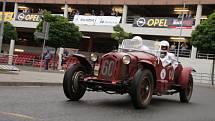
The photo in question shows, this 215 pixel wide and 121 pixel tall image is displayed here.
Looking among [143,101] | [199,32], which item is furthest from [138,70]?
[199,32]

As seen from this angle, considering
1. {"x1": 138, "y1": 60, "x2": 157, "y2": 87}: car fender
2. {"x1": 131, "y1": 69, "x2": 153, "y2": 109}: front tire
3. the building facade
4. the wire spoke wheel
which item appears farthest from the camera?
the building facade

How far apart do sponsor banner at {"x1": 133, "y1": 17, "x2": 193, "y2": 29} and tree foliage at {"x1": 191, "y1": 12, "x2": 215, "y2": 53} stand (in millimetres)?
7913

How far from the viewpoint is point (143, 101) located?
1102 cm

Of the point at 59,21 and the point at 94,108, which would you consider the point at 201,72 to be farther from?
the point at 94,108

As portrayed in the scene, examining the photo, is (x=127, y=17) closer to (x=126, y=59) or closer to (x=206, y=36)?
(x=206, y=36)

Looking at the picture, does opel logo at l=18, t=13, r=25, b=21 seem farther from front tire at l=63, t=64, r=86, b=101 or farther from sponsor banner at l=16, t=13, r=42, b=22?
front tire at l=63, t=64, r=86, b=101

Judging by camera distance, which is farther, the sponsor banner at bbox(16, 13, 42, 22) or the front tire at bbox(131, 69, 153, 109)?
the sponsor banner at bbox(16, 13, 42, 22)

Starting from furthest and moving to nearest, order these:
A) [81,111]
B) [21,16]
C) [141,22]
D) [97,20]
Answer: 1. [21,16]
2. [97,20]
3. [141,22]
4. [81,111]

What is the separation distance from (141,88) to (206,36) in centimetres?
2398

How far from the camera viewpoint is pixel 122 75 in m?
11.1

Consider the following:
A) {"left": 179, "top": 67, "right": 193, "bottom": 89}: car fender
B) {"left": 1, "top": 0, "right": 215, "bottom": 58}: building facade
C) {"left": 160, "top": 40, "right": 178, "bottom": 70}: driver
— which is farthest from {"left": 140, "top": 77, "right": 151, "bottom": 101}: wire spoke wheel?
{"left": 1, "top": 0, "right": 215, "bottom": 58}: building facade

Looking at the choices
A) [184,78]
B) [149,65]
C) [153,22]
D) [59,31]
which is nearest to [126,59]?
[149,65]

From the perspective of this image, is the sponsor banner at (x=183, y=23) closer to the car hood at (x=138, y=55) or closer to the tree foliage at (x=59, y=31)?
the tree foliage at (x=59, y=31)

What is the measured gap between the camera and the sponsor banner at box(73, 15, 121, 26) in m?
47.5
